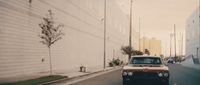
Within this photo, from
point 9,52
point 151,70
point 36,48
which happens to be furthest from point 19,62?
point 151,70

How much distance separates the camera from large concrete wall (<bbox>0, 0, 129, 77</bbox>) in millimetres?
25516

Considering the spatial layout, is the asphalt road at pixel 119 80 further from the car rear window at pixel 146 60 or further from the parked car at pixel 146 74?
the parked car at pixel 146 74

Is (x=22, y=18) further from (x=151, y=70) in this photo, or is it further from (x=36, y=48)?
(x=151, y=70)

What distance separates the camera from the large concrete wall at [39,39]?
25.5 metres

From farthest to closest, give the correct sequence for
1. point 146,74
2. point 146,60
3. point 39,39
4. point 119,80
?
point 39,39 < point 119,80 < point 146,60 < point 146,74

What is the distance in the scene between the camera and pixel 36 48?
31.7 metres

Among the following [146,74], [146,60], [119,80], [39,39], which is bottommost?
[119,80]

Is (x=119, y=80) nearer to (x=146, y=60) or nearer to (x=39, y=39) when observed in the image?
(x=146, y=60)

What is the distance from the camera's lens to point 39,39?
32.2 m

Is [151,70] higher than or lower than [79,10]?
lower

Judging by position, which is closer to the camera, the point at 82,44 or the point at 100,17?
the point at 82,44

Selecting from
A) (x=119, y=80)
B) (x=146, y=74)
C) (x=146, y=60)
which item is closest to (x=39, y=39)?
(x=119, y=80)

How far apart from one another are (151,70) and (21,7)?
13677 millimetres

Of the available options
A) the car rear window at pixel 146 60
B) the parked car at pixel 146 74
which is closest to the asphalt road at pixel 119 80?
the car rear window at pixel 146 60
